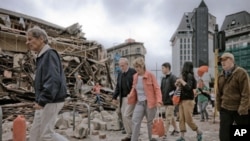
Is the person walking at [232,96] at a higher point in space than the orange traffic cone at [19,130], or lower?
higher

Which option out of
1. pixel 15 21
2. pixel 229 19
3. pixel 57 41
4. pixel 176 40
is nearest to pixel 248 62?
pixel 57 41

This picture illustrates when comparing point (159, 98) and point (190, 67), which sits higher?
point (190, 67)

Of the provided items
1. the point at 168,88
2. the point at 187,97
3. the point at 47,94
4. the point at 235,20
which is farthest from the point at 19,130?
the point at 235,20

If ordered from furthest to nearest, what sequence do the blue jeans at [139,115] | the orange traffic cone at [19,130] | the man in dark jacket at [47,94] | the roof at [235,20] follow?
the roof at [235,20], the blue jeans at [139,115], the orange traffic cone at [19,130], the man in dark jacket at [47,94]

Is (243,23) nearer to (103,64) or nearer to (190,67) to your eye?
(103,64)

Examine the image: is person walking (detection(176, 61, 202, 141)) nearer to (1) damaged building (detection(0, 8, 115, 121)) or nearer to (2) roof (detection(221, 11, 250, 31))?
(1) damaged building (detection(0, 8, 115, 121))

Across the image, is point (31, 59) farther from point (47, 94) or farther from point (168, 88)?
point (47, 94)

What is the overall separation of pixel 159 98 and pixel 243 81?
1983 mm

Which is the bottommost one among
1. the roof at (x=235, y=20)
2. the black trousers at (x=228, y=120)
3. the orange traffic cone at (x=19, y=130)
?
the orange traffic cone at (x=19, y=130)

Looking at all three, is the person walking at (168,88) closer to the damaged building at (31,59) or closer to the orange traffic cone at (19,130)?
the orange traffic cone at (19,130)

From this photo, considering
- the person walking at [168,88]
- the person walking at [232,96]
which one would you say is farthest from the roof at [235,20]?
the person walking at [232,96]

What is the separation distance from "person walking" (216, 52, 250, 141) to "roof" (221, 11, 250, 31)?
259 ft

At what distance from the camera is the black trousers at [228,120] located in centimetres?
498

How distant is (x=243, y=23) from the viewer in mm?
78812
